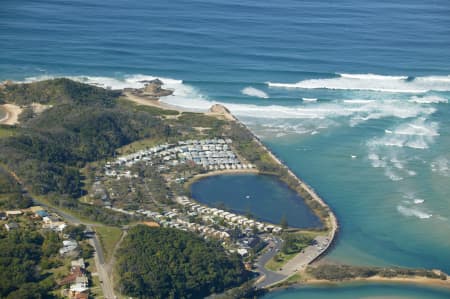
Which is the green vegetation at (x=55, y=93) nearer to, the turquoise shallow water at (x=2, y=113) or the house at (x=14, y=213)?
the turquoise shallow water at (x=2, y=113)

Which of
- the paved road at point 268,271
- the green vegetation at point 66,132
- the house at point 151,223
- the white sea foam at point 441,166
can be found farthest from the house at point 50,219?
the white sea foam at point 441,166

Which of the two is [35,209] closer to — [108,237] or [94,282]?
[108,237]

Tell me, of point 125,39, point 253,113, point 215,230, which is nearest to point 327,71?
point 253,113

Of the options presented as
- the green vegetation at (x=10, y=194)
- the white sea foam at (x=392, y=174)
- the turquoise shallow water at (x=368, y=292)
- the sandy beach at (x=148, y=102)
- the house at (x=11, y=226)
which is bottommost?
the turquoise shallow water at (x=368, y=292)

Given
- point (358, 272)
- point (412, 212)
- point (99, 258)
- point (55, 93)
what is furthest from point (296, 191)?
point (55, 93)

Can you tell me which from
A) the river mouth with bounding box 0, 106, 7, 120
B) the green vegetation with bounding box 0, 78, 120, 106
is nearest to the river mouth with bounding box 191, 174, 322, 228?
the green vegetation with bounding box 0, 78, 120, 106

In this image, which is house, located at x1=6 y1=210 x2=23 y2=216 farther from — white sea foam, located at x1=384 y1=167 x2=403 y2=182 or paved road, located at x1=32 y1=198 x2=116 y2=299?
white sea foam, located at x1=384 y1=167 x2=403 y2=182
